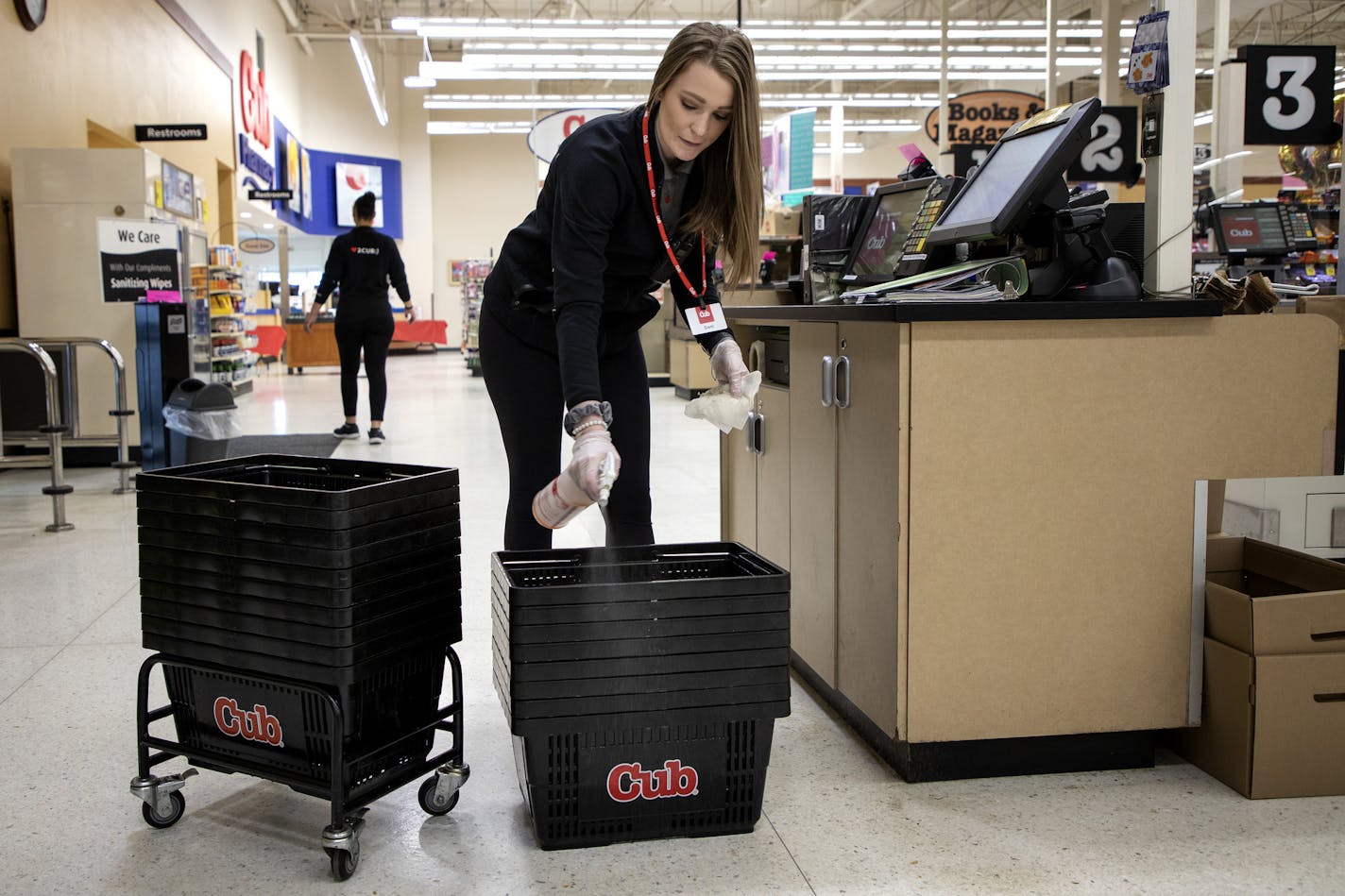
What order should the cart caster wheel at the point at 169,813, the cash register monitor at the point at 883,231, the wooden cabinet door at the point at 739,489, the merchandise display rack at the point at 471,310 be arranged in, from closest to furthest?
the cart caster wheel at the point at 169,813
the wooden cabinet door at the point at 739,489
the cash register monitor at the point at 883,231
the merchandise display rack at the point at 471,310

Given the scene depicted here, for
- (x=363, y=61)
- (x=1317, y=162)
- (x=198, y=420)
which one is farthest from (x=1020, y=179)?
(x=363, y=61)

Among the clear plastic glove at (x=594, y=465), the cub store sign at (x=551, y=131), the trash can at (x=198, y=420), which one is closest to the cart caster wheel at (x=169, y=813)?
the clear plastic glove at (x=594, y=465)

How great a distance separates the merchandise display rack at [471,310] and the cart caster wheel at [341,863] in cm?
1211

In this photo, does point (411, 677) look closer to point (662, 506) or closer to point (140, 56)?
point (662, 506)

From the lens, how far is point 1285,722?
6.24 ft

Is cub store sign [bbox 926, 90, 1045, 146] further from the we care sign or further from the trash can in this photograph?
the trash can

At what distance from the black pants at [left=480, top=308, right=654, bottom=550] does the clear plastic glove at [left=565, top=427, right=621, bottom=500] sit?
37cm

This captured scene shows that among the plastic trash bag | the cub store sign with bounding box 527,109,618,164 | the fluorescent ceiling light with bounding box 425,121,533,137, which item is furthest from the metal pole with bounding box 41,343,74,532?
the fluorescent ceiling light with bounding box 425,121,533,137

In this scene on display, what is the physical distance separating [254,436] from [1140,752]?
6.68 meters

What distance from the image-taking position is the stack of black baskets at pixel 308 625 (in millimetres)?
1625

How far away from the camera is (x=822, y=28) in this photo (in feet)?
42.7

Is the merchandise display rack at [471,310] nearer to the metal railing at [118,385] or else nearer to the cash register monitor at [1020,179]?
the metal railing at [118,385]

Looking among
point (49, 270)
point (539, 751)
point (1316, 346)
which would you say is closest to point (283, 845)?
point (539, 751)

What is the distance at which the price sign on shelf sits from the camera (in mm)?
6391
